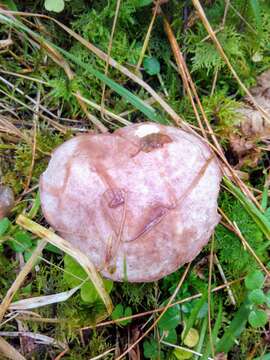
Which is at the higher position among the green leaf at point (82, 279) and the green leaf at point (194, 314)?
the green leaf at point (82, 279)

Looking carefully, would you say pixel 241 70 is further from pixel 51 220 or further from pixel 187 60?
pixel 51 220

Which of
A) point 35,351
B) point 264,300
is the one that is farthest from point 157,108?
point 35,351

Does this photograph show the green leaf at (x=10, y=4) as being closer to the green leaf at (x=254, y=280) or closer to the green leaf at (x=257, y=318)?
the green leaf at (x=254, y=280)

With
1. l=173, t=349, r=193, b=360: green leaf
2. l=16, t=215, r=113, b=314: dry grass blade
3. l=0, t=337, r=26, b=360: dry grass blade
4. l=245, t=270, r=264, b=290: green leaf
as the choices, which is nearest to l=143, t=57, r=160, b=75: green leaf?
l=16, t=215, r=113, b=314: dry grass blade

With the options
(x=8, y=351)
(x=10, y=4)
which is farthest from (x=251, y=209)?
(x=10, y=4)

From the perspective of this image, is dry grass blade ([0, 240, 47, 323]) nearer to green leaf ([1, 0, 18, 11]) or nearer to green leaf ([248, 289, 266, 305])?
green leaf ([248, 289, 266, 305])

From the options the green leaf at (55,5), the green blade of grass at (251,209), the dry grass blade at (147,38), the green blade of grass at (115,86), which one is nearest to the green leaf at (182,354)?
the green blade of grass at (251,209)
